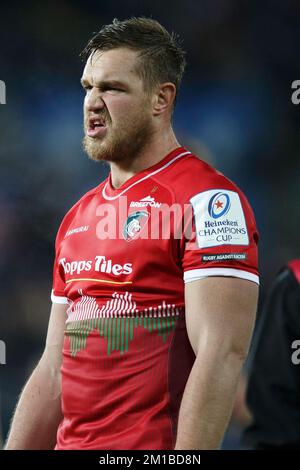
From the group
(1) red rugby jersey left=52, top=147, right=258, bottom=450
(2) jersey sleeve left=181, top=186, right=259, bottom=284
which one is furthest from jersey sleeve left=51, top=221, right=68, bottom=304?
(2) jersey sleeve left=181, top=186, right=259, bottom=284

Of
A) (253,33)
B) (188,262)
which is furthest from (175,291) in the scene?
(253,33)

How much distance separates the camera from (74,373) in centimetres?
229

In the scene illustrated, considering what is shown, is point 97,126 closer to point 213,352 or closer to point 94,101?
point 94,101

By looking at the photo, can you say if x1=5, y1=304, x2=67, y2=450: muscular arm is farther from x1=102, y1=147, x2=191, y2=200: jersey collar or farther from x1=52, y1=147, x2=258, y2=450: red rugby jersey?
x1=102, y1=147, x2=191, y2=200: jersey collar

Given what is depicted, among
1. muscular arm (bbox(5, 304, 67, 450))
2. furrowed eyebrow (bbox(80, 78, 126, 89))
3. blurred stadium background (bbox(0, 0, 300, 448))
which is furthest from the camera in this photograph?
blurred stadium background (bbox(0, 0, 300, 448))

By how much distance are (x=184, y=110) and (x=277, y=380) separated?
301cm

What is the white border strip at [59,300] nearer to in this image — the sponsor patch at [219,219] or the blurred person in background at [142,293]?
Answer: the blurred person in background at [142,293]

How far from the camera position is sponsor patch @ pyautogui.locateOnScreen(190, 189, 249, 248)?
2156 mm

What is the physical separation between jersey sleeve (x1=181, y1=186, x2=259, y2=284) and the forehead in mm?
443

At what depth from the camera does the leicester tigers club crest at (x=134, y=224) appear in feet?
7.43

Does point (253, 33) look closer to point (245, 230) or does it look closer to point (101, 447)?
point (245, 230)

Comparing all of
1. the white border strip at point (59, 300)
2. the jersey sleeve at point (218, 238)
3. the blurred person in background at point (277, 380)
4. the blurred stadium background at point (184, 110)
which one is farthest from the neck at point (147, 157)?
the blurred stadium background at point (184, 110)

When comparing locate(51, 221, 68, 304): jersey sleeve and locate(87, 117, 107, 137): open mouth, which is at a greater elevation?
locate(87, 117, 107, 137): open mouth

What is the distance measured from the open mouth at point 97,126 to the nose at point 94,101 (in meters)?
0.03
